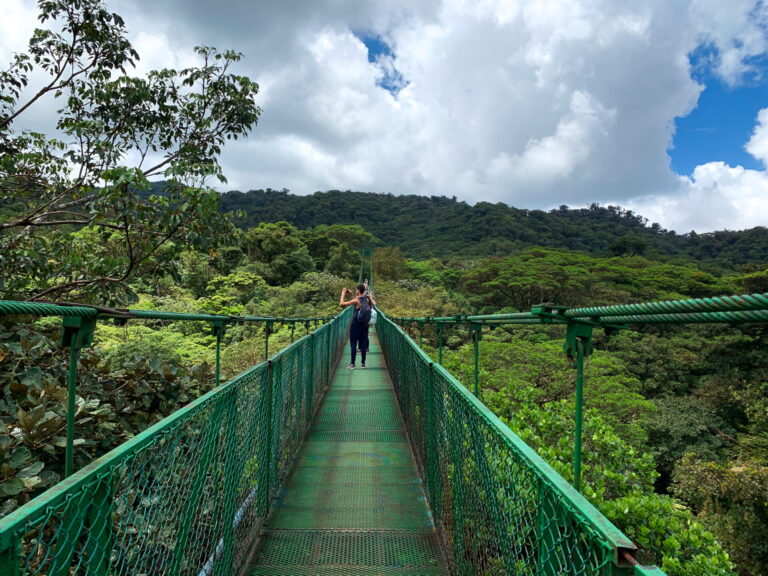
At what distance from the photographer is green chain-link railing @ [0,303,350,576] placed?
84 cm

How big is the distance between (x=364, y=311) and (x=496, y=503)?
5.09 meters

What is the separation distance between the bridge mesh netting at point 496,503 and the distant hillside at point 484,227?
146 ft

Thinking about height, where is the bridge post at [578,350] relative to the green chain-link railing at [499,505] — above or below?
above

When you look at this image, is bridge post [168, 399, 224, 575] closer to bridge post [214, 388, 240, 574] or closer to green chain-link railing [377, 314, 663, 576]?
bridge post [214, 388, 240, 574]

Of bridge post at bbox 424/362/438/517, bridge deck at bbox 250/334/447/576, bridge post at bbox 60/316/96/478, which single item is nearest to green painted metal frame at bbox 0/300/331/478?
bridge post at bbox 60/316/96/478

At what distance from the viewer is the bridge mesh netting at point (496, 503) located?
856mm

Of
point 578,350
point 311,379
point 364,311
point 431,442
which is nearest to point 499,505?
point 578,350

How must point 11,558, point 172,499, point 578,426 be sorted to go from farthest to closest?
point 172,499 < point 578,426 < point 11,558

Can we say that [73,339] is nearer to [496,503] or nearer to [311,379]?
[496,503]

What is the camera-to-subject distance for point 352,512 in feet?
8.53

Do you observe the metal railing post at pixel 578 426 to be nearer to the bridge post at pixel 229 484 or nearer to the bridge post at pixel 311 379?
the bridge post at pixel 229 484

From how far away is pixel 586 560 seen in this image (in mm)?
814

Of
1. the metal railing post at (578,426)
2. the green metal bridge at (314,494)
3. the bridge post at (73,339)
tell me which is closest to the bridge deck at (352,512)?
the green metal bridge at (314,494)

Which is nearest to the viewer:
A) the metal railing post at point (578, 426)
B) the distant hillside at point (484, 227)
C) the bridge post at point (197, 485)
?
the metal railing post at point (578, 426)
